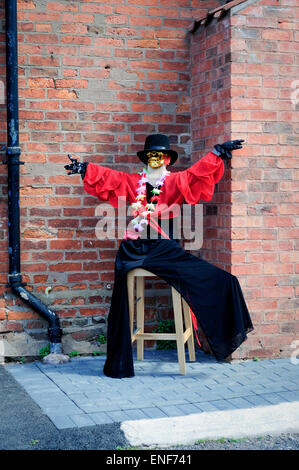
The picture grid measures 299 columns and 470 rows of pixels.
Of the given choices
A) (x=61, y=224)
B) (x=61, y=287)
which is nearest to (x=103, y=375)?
(x=61, y=287)

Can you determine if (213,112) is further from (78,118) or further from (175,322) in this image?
(175,322)

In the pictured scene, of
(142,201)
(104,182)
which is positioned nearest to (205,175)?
(142,201)

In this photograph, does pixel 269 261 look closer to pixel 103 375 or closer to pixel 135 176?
pixel 135 176

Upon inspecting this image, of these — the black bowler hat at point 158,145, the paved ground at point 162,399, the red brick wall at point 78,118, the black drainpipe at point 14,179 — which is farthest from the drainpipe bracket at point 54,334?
the black bowler hat at point 158,145

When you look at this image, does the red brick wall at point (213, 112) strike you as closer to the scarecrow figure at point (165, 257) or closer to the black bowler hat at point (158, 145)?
the scarecrow figure at point (165, 257)

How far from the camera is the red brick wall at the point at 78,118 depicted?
5828 mm

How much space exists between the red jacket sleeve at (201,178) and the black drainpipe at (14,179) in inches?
55.2

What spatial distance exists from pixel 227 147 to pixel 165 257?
102 cm

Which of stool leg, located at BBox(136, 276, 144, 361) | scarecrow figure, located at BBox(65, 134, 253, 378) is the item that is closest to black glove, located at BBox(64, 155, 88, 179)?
scarecrow figure, located at BBox(65, 134, 253, 378)

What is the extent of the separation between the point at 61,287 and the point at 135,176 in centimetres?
120

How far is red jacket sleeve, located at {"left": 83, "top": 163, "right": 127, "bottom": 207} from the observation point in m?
5.52

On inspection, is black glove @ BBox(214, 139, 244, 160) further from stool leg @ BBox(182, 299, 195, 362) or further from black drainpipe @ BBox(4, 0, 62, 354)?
black drainpipe @ BBox(4, 0, 62, 354)

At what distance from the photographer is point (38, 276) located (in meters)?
5.89

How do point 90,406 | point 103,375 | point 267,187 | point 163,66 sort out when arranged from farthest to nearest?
point 163,66 → point 267,187 → point 103,375 → point 90,406
